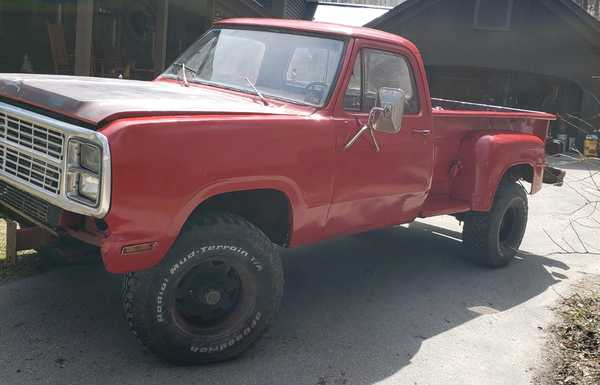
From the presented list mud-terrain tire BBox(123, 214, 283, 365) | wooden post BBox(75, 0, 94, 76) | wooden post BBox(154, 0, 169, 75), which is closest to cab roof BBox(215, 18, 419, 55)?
mud-terrain tire BBox(123, 214, 283, 365)

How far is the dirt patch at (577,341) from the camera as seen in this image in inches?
171

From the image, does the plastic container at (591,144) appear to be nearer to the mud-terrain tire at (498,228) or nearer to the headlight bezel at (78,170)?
the mud-terrain tire at (498,228)

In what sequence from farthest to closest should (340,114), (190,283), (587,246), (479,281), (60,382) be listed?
(587,246)
(479,281)
(340,114)
(190,283)
(60,382)

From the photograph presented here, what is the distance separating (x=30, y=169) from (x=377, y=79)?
2.55 meters

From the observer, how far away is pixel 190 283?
3889 millimetres

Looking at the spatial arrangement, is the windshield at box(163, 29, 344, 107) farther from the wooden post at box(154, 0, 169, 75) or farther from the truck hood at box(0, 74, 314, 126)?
the wooden post at box(154, 0, 169, 75)

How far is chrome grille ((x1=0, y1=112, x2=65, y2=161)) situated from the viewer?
11.6ft

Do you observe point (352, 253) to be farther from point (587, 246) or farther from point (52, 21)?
point (52, 21)

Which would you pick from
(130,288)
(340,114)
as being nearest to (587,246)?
(340,114)

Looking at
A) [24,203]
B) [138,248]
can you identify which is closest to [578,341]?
[138,248]

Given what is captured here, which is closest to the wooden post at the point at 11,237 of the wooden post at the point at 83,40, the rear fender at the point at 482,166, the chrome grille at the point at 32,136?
the chrome grille at the point at 32,136

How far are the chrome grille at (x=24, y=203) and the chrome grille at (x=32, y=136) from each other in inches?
12.3

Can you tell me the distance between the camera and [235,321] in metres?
4.00

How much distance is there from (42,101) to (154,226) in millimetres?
990
